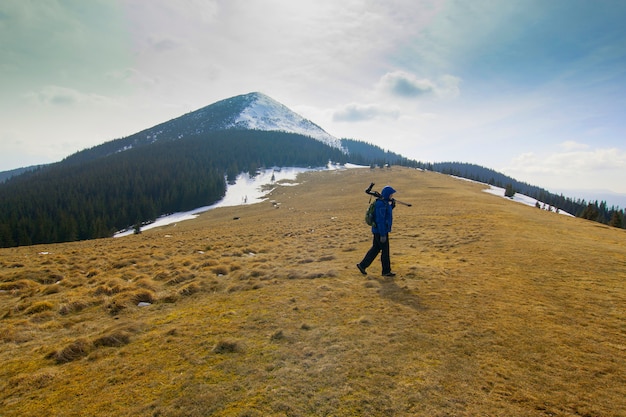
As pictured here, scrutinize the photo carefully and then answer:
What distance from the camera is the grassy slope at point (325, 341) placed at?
455cm

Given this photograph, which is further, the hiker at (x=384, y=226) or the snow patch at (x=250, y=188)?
the snow patch at (x=250, y=188)

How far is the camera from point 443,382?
16.1 ft

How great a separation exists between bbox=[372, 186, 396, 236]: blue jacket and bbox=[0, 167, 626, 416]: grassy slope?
188cm

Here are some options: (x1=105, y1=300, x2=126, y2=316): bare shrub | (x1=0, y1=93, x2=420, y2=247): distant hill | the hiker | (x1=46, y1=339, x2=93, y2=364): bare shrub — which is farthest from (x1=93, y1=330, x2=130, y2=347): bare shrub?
(x1=0, y1=93, x2=420, y2=247): distant hill

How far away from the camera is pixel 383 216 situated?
1124 centimetres

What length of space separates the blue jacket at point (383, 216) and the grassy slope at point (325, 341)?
188 centimetres

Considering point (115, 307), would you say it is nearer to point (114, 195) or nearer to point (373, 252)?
point (373, 252)

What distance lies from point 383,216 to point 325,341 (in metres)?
6.06

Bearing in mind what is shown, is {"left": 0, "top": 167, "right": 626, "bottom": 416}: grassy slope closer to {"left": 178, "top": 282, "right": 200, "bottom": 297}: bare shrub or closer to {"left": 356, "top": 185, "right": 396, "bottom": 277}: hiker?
{"left": 178, "top": 282, "right": 200, "bottom": 297}: bare shrub

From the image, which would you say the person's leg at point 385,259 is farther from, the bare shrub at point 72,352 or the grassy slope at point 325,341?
the bare shrub at point 72,352

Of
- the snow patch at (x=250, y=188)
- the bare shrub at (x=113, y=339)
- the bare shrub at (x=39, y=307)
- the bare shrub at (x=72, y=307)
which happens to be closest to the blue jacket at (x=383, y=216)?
the bare shrub at (x=113, y=339)

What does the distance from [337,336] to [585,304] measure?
23.1 feet

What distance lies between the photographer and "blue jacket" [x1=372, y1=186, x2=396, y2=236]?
36.7 ft

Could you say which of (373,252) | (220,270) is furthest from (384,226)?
(220,270)
